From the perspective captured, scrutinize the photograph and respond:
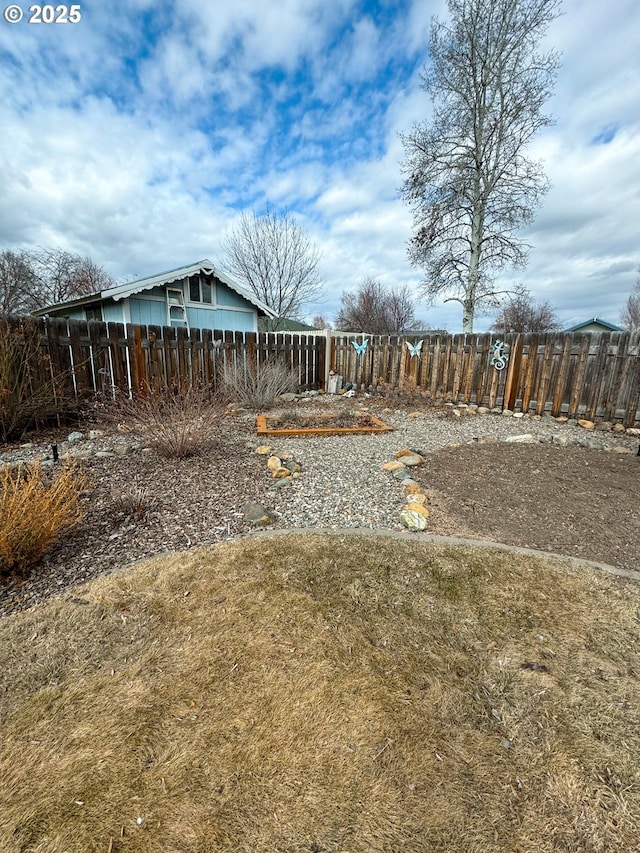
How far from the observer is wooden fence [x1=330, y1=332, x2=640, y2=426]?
589 cm

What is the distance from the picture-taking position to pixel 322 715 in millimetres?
1298

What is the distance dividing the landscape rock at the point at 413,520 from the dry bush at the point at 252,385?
4675mm

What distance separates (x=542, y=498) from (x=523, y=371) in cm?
433

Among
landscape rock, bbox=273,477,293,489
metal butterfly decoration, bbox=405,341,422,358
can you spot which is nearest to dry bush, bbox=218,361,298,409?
metal butterfly decoration, bbox=405,341,422,358

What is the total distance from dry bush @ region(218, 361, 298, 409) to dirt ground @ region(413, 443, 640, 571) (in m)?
3.69

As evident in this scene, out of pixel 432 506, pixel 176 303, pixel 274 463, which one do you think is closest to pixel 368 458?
pixel 274 463

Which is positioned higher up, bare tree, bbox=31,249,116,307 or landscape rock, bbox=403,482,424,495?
bare tree, bbox=31,249,116,307

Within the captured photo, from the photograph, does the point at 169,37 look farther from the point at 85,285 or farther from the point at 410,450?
the point at 85,285

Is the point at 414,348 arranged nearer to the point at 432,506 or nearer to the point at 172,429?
the point at 432,506

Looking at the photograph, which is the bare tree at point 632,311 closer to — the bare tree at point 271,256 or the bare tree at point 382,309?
the bare tree at point 382,309

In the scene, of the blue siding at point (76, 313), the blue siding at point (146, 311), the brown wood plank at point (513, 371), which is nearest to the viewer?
the brown wood plank at point (513, 371)

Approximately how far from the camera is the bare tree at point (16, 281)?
57.5 feet

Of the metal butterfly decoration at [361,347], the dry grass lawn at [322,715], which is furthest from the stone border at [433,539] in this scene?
the metal butterfly decoration at [361,347]

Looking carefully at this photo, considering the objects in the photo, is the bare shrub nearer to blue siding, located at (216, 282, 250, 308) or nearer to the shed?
the shed
